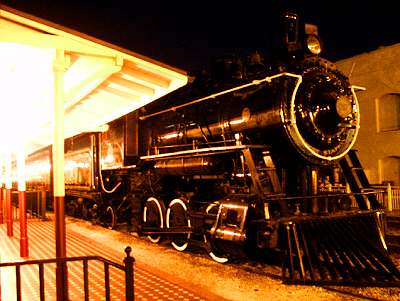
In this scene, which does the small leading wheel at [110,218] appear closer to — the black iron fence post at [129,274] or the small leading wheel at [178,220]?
the small leading wheel at [178,220]

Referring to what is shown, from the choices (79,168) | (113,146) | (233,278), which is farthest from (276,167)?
(79,168)

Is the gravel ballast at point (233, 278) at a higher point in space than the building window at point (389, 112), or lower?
lower

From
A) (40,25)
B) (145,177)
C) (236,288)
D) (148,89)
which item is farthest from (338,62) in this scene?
(40,25)

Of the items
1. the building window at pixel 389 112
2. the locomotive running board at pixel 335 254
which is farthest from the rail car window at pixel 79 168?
the building window at pixel 389 112

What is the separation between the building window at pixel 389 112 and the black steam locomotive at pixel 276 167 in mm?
12321

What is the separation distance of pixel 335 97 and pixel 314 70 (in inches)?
22.7

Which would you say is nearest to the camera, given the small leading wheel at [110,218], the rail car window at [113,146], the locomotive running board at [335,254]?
the locomotive running board at [335,254]

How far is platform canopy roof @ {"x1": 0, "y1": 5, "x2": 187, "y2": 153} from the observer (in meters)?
4.57

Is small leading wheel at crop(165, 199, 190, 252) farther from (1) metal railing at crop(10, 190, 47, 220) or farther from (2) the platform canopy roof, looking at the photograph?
(1) metal railing at crop(10, 190, 47, 220)

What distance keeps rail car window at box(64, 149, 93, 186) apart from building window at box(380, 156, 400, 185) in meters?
13.2


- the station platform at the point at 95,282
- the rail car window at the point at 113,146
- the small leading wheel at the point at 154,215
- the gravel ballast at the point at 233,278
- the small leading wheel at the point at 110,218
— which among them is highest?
the rail car window at the point at 113,146

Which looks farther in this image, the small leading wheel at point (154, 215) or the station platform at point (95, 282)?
the small leading wheel at point (154, 215)

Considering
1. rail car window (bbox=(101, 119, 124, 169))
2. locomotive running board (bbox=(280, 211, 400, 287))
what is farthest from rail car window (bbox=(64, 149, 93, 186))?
locomotive running board (bbox=(280, 211, 400, 287))

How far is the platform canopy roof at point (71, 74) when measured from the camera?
457cm
